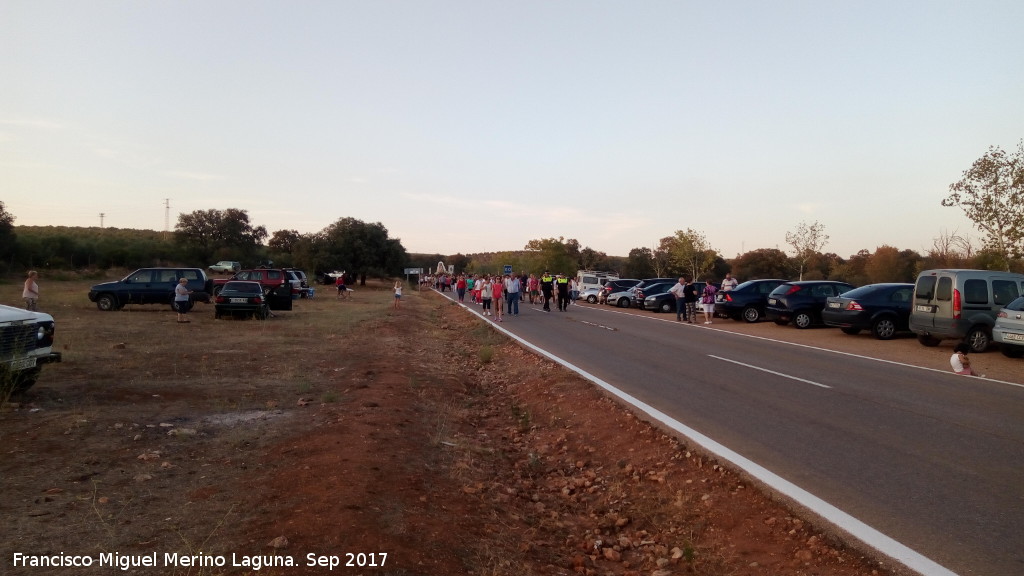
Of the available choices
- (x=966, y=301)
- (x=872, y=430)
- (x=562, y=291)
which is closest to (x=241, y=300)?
(x=562, y=291)

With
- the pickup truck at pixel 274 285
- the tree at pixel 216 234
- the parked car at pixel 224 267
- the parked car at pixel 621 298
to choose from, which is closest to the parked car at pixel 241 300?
the pickup truck at pixel 274 285

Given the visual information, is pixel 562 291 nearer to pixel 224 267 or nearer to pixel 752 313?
pixel 752 313

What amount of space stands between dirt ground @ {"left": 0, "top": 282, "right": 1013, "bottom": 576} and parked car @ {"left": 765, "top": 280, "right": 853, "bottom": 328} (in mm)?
14448

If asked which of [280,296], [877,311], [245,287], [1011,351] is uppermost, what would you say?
[245,287]

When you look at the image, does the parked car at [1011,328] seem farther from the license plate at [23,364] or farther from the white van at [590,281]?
the white van at [590,281]

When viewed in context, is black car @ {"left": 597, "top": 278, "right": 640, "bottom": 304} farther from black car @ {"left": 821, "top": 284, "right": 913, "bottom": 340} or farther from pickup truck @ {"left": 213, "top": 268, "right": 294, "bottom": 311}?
black car @ {"left": 821, "top": 284, "right": 913, "bottom": 340}

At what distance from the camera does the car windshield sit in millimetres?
24828

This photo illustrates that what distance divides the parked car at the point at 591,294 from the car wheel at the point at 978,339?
2922 centimetres

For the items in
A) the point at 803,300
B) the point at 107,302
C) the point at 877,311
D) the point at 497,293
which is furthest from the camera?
the point at 107,302

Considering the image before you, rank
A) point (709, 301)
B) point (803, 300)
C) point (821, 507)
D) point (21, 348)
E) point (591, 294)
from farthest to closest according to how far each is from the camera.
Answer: point (591, 294), point (709, 301), point (803, 300), point (21, 348), point (821, 507)

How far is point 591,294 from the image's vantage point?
46.2 m

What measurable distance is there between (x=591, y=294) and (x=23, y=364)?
128 ft

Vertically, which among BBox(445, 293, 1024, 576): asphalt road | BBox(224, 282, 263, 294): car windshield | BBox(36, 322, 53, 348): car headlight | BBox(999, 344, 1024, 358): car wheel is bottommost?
BBox(445, 293, 1024, 576): asphalt road

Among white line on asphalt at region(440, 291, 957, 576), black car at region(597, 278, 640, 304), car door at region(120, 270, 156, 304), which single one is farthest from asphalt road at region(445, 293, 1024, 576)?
black car at region(597, 278, 640, 304)
